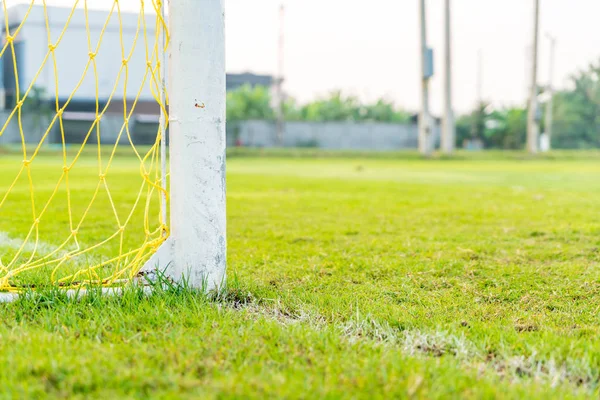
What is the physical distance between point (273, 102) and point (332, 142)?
1122 centimetres

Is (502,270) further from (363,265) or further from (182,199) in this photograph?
(182,199)

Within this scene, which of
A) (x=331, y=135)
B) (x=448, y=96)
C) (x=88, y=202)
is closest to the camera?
(x=88, y=202)

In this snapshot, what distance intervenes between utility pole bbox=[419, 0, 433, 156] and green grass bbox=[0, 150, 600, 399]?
17.8 meters

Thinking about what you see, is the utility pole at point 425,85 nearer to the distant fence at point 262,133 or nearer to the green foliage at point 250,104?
the distant fence at point 262,133

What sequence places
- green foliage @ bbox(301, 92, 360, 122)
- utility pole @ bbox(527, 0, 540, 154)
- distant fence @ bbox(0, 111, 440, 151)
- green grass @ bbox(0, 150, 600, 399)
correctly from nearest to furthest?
green grass @ bbox(0, 150, 600, 399), utility pole @ bbox(527, 0, 540, 154), distant fence @ bbox(0, 111, 440, 151), green foliage @ bbox(301, 92, 360, 122)

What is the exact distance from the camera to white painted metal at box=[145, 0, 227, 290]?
2.24m

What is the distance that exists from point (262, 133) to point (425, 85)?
1288cm

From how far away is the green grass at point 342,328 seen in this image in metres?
1.43

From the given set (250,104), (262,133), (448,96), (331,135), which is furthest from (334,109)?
(448,96)

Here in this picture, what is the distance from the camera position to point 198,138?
2.24 m

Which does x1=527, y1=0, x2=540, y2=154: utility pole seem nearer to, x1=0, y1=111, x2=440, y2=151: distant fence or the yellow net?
x1=0, y1=111, x2=440, y2=151: distant fence

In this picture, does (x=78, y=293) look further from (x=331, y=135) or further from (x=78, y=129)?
(x=331, y=135)

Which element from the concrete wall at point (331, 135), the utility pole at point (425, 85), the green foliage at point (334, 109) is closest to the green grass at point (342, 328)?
the utility pole at point (425, 85)

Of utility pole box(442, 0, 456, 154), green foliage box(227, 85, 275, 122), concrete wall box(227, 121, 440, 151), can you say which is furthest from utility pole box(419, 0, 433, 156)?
green foliage box(227, 85, 275, 122)
